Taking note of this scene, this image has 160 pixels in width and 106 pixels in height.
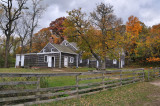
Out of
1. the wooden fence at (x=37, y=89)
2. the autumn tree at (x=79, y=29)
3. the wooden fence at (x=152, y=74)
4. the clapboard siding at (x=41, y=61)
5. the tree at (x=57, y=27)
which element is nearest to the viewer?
the wooden fence at (x=37, y=89)

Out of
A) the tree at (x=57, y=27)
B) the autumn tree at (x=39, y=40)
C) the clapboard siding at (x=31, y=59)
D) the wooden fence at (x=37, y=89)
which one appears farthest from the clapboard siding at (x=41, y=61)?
the tree at (x=57, y=27)

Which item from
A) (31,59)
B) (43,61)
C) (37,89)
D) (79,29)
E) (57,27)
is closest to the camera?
(37,89)

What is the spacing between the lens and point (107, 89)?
30.9ft

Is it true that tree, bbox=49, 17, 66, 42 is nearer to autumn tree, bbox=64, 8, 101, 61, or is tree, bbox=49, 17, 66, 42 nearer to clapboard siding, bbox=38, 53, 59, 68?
clapboard siding, bbox=38, 53, 59, 68

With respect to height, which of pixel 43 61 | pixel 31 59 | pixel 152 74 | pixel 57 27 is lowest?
pixel 152 74

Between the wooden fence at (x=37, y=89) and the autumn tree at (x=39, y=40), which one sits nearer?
the wooden fence at (x=37, y=89)

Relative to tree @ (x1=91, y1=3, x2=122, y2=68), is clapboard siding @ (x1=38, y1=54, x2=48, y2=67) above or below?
below

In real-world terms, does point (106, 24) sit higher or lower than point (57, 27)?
lower

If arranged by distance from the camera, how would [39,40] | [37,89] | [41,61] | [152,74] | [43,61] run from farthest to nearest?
[39,40] < [41,61] < [43,61] < [152,74] < [37,89]

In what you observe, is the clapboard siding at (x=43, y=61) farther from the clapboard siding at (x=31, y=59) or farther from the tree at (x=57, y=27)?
the tree at (x=57, y=27)

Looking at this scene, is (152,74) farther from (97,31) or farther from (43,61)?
(43,61)

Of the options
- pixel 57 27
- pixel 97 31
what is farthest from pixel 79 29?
pixel 57 27

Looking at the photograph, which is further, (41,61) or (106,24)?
(41,61)

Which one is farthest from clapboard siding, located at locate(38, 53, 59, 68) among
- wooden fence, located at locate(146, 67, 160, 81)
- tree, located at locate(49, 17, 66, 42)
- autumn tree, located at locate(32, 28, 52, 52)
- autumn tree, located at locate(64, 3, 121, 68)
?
tree, located at locate(49, 17, 66, 42)
